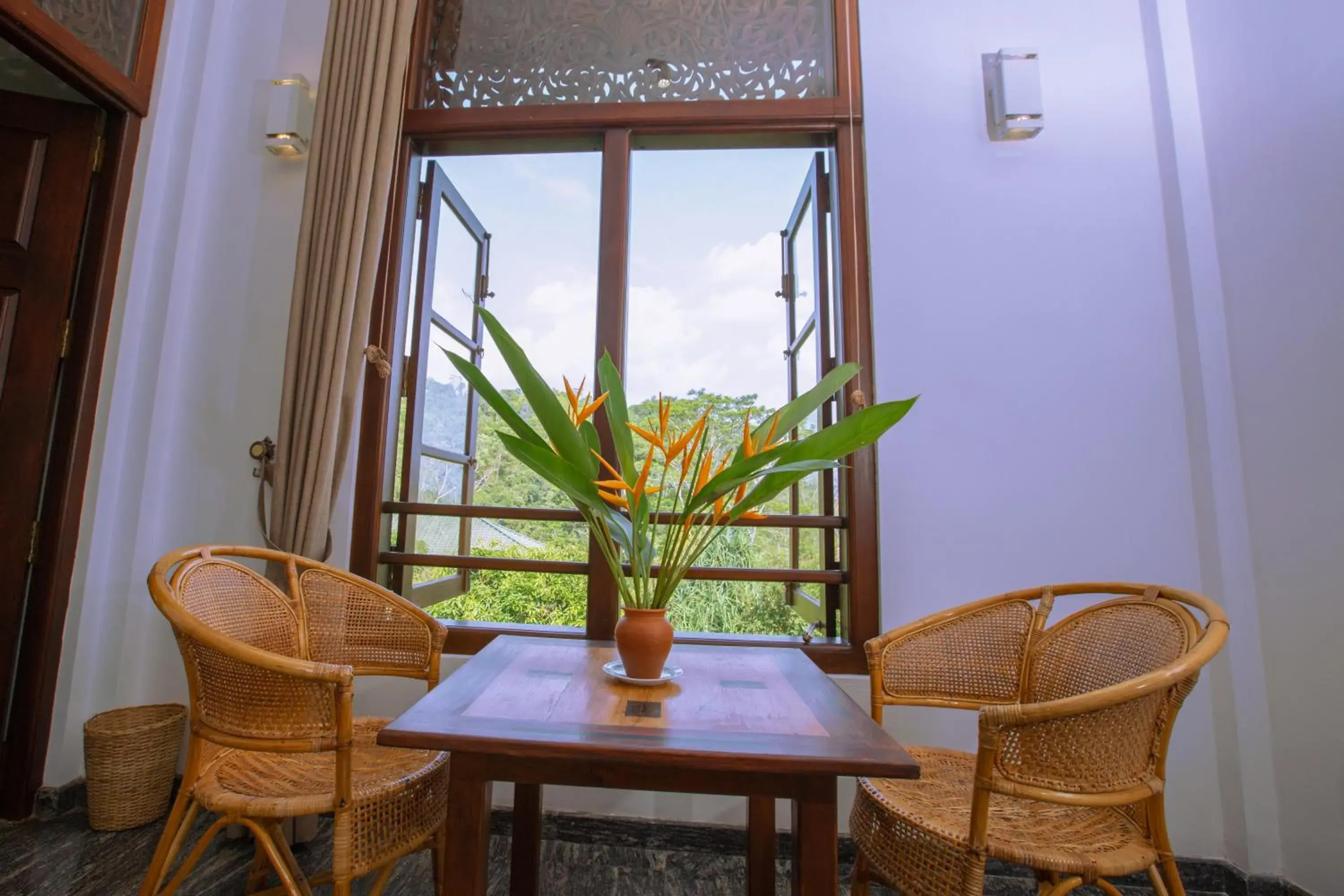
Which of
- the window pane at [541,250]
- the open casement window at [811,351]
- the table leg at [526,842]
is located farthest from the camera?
the window pane at [541,250]

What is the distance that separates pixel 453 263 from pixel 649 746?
2032mm

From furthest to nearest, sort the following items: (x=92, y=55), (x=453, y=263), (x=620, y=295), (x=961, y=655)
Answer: (x=453, y=263)
(x=620, y=295)
(x=92, y=55)
(x=961, y=655)

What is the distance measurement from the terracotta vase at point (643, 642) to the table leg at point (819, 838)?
376mm

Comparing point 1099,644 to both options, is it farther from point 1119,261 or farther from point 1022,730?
point 1119,261

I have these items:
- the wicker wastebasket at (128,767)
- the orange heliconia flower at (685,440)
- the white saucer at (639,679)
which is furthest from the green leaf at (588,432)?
the wicker wastebasket at (128,767)

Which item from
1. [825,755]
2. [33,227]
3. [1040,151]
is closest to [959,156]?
[1040,151]

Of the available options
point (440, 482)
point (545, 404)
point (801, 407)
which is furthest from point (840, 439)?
point (440, 482)

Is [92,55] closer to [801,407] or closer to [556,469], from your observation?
[556,469]

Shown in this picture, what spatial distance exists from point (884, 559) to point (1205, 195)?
58.0 inches

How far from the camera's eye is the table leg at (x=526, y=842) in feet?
4.69

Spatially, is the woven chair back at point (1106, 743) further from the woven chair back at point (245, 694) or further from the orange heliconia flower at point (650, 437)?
the woven chair back at point (245, 694)

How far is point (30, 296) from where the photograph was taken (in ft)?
6.55

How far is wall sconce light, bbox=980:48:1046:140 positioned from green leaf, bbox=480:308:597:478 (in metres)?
1.77

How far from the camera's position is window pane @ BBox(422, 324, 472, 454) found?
2.30 meters
